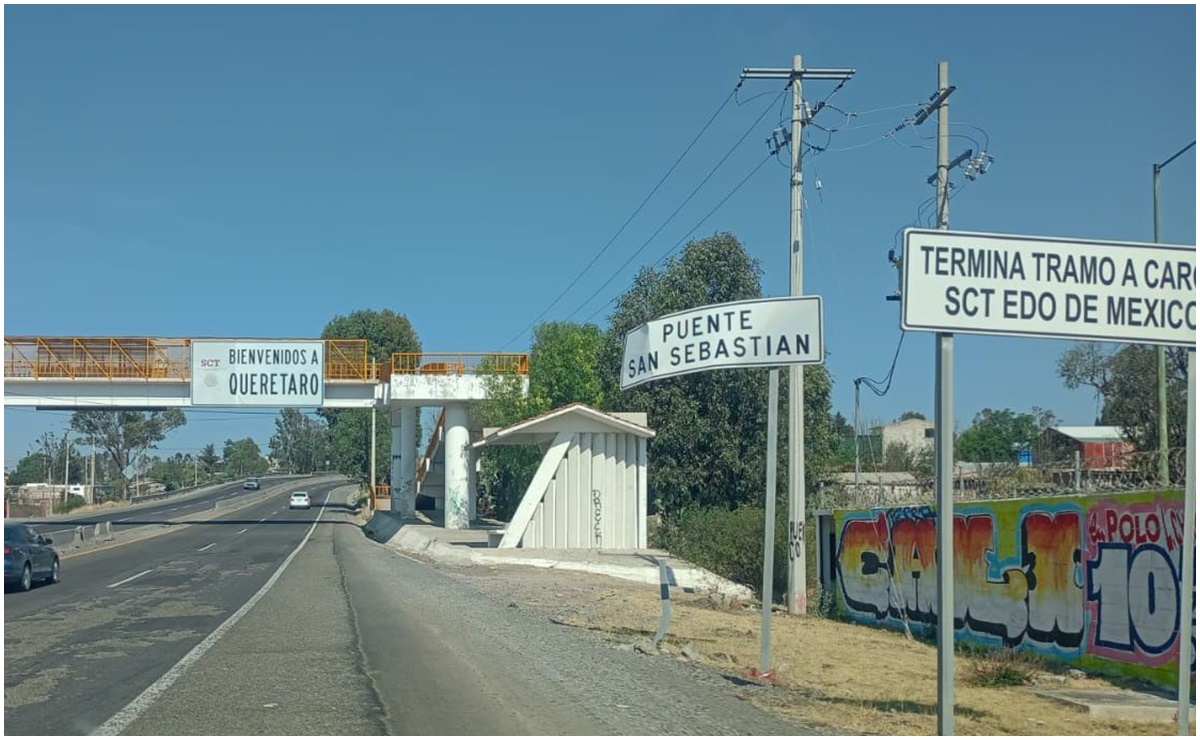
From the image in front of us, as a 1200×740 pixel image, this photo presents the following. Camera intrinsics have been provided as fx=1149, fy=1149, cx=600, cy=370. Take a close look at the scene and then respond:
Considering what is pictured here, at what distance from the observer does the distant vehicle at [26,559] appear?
2189cm

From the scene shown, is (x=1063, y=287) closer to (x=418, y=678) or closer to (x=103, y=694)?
(x=418, y=678)

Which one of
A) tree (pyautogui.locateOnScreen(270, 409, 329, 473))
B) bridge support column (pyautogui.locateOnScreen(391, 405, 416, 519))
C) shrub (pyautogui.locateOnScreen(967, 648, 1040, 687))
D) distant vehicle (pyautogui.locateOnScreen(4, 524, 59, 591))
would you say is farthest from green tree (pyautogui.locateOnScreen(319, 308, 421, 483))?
tree (pyautogui.locateOnScreen(270, 409, 329, 473))

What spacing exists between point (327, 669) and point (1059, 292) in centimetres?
802

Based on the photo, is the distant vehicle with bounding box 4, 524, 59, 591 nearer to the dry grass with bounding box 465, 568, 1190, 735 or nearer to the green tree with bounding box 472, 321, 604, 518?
the dry grass with bounding box 465, 568, 1190, 735

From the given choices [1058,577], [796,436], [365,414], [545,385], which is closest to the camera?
[1058,577]

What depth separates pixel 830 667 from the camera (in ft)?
42.7

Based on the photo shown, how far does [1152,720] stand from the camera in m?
9.68

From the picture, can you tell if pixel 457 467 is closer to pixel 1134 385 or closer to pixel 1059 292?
pixel 1134 385

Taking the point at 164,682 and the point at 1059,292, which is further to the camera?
the point at 164,682

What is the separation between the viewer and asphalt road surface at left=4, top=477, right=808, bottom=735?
923 centimetres

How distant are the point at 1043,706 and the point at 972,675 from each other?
6.01 ft

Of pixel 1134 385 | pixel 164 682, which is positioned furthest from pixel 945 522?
pixel 1134 385

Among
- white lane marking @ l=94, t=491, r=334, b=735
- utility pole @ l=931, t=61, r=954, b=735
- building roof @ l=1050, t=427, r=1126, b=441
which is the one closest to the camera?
utility pole @ l=931, t=61, r=954, b=735

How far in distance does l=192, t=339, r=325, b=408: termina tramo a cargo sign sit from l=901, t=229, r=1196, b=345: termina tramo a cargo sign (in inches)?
1501
